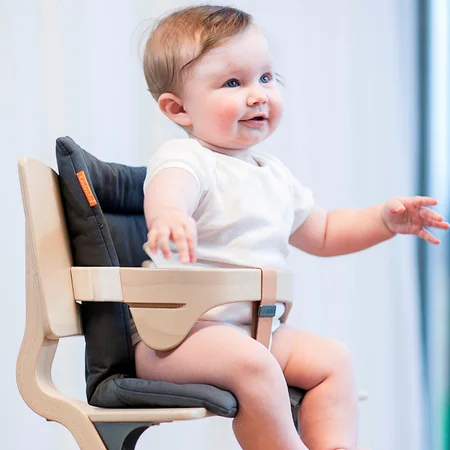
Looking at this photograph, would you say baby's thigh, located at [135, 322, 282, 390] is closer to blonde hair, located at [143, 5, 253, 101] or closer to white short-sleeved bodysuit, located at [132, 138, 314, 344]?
white short-sleeved bodysuit, located at [132, 138, 314, 344]

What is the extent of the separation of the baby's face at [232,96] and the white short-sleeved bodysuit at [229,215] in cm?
3

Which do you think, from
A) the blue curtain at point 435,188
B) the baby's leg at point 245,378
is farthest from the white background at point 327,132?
the baby's leg at point 245,378

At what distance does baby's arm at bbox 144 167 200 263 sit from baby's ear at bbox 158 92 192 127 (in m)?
0.14

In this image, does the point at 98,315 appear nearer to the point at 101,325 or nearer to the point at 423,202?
the point at 101,325

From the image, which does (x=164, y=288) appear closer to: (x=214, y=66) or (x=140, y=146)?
(x=214, y=66)

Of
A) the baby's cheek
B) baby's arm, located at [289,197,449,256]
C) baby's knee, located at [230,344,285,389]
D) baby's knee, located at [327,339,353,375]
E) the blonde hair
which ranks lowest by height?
baby's knee, located at [327,339,353,375]

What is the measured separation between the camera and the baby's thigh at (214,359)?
851 mm

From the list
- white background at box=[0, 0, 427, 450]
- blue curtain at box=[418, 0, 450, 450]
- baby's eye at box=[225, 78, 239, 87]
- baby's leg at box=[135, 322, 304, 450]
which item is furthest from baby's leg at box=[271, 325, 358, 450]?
blue curtain at box=[418, 0, 450, 450]

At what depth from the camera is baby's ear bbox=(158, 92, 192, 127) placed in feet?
3.49

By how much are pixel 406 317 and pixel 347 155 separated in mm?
407

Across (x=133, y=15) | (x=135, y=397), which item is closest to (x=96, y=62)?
(x=133, y=15)

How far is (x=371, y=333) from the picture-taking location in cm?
188

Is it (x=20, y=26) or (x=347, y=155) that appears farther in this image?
(x=347, y=155)

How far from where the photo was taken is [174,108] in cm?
108
